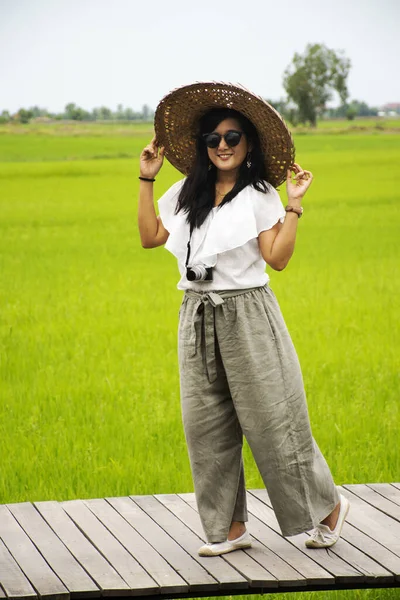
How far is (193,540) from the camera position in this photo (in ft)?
11.8

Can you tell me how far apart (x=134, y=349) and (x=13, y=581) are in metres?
4.62

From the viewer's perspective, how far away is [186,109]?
359 cm

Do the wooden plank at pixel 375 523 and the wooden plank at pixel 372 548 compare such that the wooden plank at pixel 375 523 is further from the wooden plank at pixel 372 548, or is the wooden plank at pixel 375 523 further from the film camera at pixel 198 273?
the film camera at pixel 198 273

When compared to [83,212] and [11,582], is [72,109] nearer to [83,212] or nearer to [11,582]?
[83,212]

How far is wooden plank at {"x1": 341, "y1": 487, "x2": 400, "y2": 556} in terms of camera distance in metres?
3.55

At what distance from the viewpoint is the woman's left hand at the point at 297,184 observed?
133 inches

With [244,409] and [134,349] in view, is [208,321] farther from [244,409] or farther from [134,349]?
[134,349]

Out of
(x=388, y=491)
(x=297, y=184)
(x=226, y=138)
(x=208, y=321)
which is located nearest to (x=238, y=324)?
(x=208, y=321)

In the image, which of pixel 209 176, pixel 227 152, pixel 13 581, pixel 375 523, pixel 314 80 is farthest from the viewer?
pixel 314 80

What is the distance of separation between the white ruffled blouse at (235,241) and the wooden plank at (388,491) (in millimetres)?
1077

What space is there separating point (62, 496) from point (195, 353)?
1683mm

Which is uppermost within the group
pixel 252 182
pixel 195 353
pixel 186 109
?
pixel 186 109

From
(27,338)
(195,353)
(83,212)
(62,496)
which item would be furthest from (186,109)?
(83,212)

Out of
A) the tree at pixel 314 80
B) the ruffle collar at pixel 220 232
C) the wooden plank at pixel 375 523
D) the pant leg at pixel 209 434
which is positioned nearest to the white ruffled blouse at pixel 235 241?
the ruffle collar at pixel 220 232
